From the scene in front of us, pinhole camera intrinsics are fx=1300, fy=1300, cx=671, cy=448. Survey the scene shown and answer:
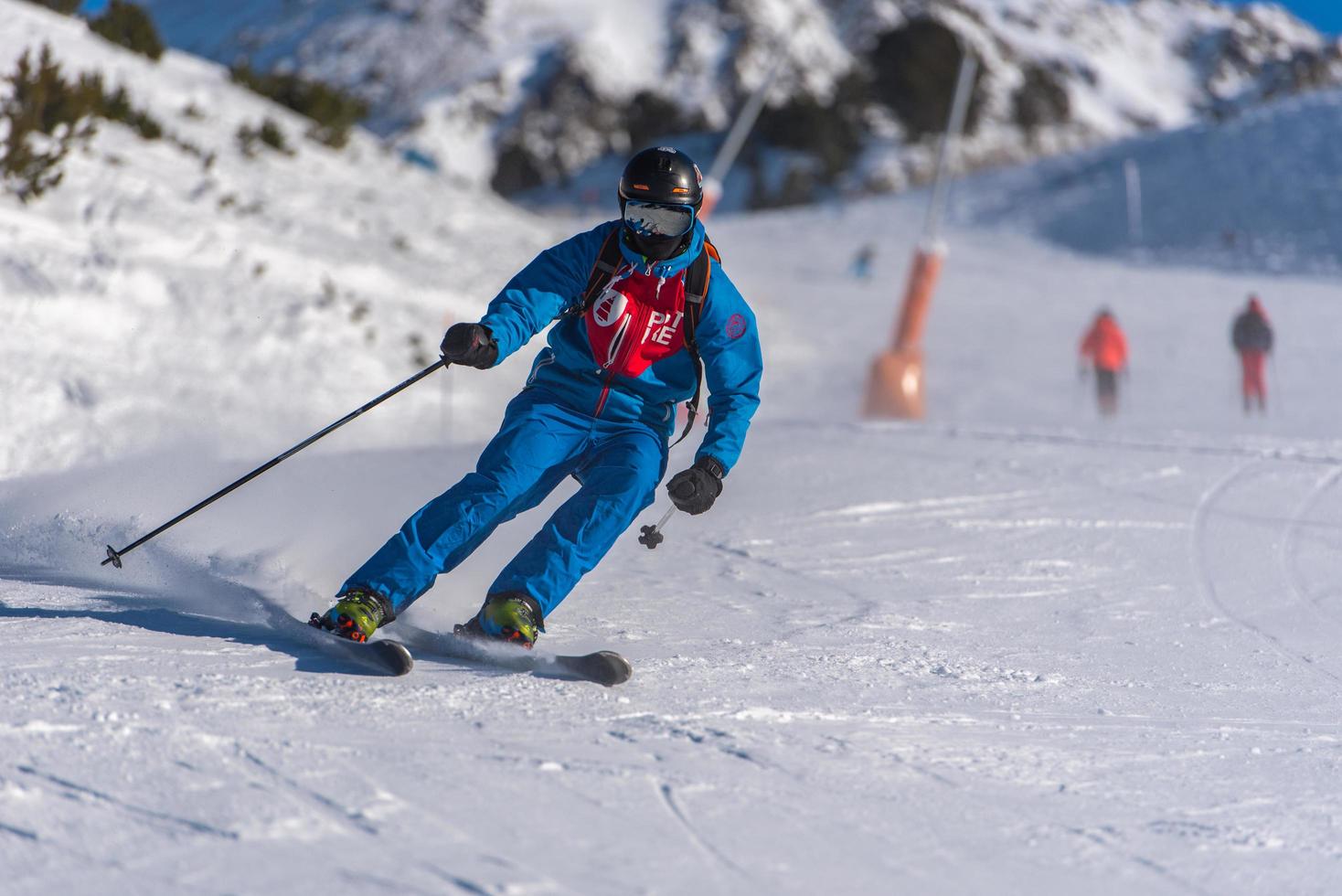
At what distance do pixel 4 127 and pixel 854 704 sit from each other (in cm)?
1047

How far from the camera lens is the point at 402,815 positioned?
251 cm

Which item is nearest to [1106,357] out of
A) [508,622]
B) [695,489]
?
[695,489]

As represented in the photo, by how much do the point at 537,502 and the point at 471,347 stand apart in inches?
25.9

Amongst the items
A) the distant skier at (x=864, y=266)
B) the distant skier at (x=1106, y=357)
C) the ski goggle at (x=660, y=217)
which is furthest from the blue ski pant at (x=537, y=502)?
the distant skier at (x=864, y=266)

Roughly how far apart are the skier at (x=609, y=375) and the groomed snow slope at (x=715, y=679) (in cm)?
42

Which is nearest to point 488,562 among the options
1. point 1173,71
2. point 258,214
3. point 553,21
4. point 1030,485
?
point 1030,485

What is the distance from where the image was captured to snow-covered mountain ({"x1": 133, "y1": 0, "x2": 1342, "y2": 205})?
57625 mm

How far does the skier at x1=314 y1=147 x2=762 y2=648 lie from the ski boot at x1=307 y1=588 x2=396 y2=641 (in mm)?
245

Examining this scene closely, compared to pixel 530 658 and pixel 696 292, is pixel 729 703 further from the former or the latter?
pixel 696 292

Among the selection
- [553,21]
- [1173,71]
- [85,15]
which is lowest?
[85,15]

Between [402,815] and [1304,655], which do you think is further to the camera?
[1304,655]

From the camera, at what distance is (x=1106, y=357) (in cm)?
1552

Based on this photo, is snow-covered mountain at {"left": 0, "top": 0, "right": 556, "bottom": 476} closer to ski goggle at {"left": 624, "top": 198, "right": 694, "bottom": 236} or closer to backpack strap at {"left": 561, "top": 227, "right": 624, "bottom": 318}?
backpack strap at {"left": 561, "top": 227, "right": 624, "bottom": 318}

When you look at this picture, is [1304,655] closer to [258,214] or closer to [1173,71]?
[258,214]
